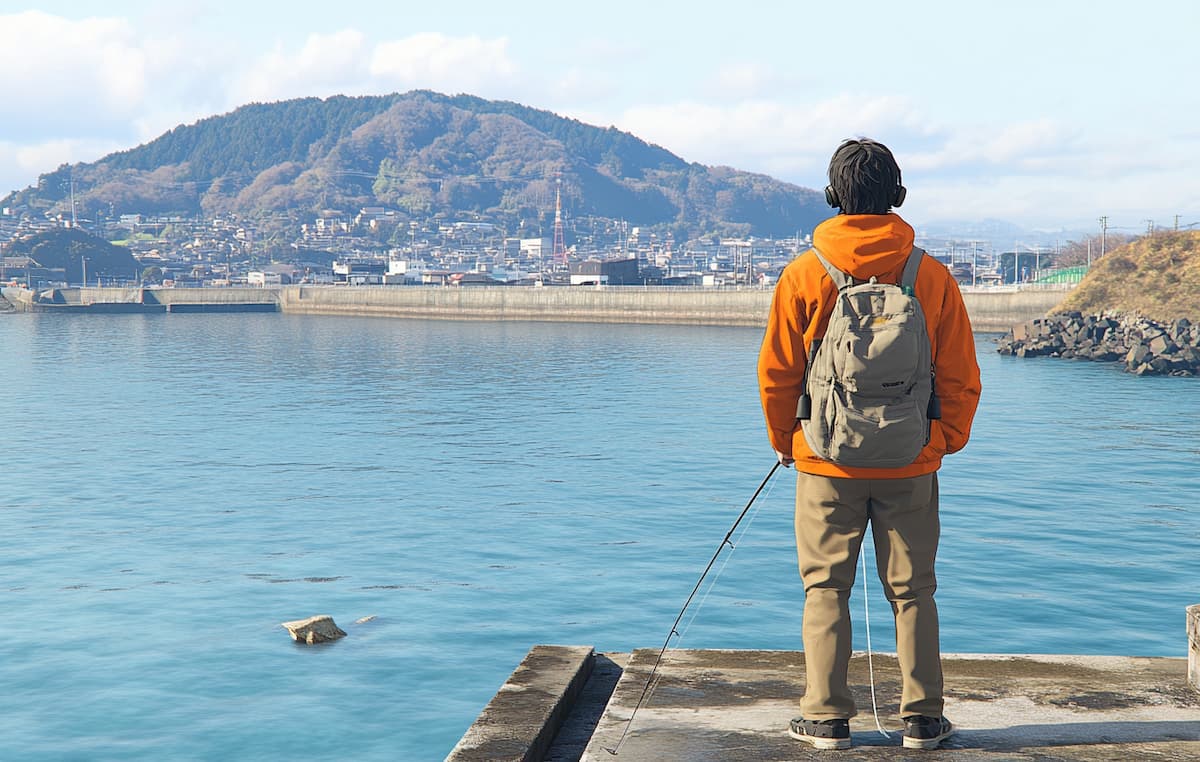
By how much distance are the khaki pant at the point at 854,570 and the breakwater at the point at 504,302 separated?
7249cm

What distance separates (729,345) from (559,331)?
19.7 meters

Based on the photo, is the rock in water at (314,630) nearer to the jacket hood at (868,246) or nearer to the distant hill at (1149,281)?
the jacket hood at (868,246)

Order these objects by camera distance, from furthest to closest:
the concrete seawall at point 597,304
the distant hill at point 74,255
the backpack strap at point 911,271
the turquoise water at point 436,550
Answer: the distant hill at point 74,255
the concrete seawall at point 597,304
the turquoise water at point 436,550
the backpack strap at point 911,271

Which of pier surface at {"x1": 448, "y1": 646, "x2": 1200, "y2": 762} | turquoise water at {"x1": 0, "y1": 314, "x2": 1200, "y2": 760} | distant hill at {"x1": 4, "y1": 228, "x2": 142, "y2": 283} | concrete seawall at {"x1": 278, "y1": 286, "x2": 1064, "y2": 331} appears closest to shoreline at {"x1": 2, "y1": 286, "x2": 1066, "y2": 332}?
concrete seawall at {"x1": 278, "y1": 286, "x2": 1064, "y2": 331}

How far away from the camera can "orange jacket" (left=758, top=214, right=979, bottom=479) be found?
13.0ft

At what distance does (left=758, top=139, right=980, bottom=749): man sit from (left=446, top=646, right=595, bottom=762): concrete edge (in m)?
1.07

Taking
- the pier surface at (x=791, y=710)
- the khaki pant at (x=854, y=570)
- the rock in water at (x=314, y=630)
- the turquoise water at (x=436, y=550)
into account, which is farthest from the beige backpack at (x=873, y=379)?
the rock in water at (x=314, y=630)

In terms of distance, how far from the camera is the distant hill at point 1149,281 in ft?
193

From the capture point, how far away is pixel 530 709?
4836 millimetres

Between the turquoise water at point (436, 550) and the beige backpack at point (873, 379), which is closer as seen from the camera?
the beige backpack at point (873, 379)

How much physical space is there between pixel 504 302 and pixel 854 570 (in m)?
98.8

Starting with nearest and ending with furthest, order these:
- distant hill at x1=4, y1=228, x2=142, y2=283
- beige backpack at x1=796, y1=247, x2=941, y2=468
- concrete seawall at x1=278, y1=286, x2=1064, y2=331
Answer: beige backpack at x1=796, y1=247, x2=941, y2=468 → concrete seawall at x1=278, y1=286, x2=1064, y2=331 → distant hill at x1=4, y1=228, x2=142, y2=283

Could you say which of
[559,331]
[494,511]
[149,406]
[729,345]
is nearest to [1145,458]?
[494,511]

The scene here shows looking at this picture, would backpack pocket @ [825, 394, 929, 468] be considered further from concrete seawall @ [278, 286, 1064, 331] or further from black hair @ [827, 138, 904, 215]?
concrete seawall @ [278, 286, 1064, 331]
